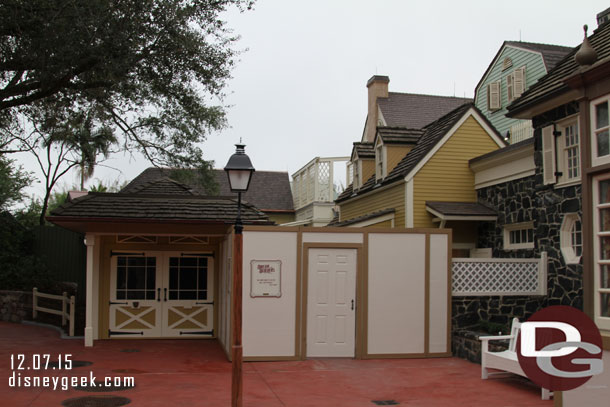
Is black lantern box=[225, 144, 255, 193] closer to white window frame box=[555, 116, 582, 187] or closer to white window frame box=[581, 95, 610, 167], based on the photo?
white window frame box=[581, 95, 610, 167]

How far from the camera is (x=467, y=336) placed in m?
12.6

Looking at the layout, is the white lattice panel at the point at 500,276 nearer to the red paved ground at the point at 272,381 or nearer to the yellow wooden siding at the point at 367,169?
the red paved ground at the point at 272,381

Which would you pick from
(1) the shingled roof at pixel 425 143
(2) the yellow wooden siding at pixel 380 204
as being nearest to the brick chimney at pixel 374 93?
(2) the yellow wooden siding at pixel 380 204

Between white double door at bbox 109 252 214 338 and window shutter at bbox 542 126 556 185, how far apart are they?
7869mm

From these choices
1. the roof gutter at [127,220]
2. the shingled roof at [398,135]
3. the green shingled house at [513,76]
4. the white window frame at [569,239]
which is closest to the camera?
the white window frame at [569,239]

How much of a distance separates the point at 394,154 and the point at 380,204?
5.26 feet

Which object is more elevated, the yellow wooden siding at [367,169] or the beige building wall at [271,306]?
the yellow wooden siding at [367,169]

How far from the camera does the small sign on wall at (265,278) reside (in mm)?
12477

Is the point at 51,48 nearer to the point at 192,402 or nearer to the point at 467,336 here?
the point at 192,402

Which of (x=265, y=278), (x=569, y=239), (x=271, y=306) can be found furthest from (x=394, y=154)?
(x=271, y=306)

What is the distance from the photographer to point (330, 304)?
12758 mm

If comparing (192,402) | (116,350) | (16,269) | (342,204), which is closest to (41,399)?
(192,402)

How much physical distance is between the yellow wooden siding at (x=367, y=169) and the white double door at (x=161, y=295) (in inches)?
323

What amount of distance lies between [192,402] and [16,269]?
14.5 metres
